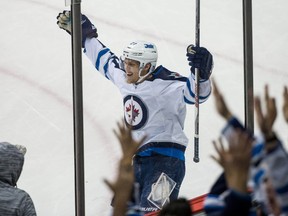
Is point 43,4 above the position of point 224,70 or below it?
above

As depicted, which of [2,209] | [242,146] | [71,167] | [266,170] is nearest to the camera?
[242,146]

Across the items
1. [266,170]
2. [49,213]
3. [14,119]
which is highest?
[266,170]

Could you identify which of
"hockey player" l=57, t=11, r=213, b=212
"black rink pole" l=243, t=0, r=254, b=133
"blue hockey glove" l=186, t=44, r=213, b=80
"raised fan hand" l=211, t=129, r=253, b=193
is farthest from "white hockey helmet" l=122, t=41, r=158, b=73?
"raised fan hand" l=211, t=129, r=253, b=193

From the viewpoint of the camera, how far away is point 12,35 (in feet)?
13.0

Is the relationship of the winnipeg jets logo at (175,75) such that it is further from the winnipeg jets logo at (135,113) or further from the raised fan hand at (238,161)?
the raised fan hand at (238,161)

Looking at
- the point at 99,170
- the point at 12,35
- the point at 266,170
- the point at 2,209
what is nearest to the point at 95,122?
the point at 99,170

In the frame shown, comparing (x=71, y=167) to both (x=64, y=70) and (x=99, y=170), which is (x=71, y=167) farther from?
(x=64, y=70)

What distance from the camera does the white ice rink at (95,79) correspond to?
3.83 m

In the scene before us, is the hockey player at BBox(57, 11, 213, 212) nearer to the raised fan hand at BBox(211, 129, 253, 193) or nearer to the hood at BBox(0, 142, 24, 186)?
the hood at BBox(0, 142, 24, 186)

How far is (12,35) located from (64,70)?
279 millimetres

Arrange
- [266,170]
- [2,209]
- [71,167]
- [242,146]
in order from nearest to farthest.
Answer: [242,146] < [266,170] < [2,209] < [71,167]

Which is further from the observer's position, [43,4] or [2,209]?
[43,4]

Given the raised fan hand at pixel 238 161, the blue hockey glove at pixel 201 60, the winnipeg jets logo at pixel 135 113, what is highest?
the raised fan hand at pixel 238 161

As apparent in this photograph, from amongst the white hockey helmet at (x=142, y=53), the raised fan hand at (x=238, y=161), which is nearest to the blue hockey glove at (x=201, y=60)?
the white hockey helmet at (x=142, y=53)
